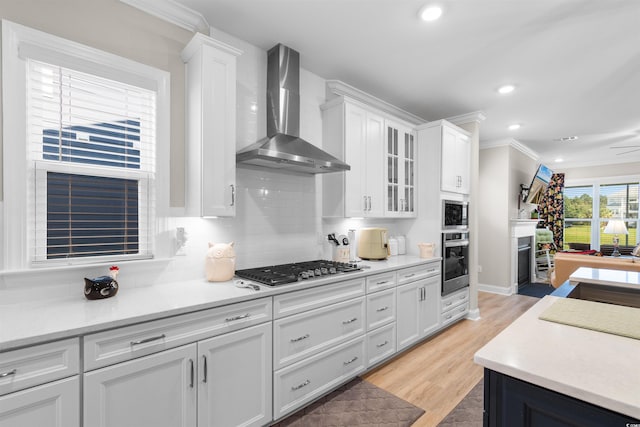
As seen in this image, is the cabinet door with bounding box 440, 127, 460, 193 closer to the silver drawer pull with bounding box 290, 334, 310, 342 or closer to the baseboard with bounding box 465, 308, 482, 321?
the baseboard with bounding box 465, 308, 482, 321

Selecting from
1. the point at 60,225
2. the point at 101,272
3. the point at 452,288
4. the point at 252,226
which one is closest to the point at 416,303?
the point at 452,288

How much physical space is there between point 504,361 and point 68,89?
7.82 ft

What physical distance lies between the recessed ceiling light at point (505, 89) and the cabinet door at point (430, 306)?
2135 mm

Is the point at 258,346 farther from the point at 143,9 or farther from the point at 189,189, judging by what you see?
the point at 143,9

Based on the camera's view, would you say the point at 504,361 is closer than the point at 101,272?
Yes

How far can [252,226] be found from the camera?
2486mm

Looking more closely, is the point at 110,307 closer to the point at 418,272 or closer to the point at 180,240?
the point at 180,240

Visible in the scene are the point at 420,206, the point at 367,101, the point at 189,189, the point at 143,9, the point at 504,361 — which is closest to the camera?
the point at 504,361

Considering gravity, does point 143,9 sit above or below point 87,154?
above

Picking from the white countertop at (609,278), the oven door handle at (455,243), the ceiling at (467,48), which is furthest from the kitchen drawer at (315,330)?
the ceiling at (467,48)

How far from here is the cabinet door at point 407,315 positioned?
9.41 feet

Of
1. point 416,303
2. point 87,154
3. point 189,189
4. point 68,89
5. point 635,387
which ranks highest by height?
point 68,89

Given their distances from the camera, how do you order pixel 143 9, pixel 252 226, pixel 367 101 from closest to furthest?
pixel 143 9 → pixel 252 226 → pixel 367 101

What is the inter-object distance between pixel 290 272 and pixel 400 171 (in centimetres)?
192
